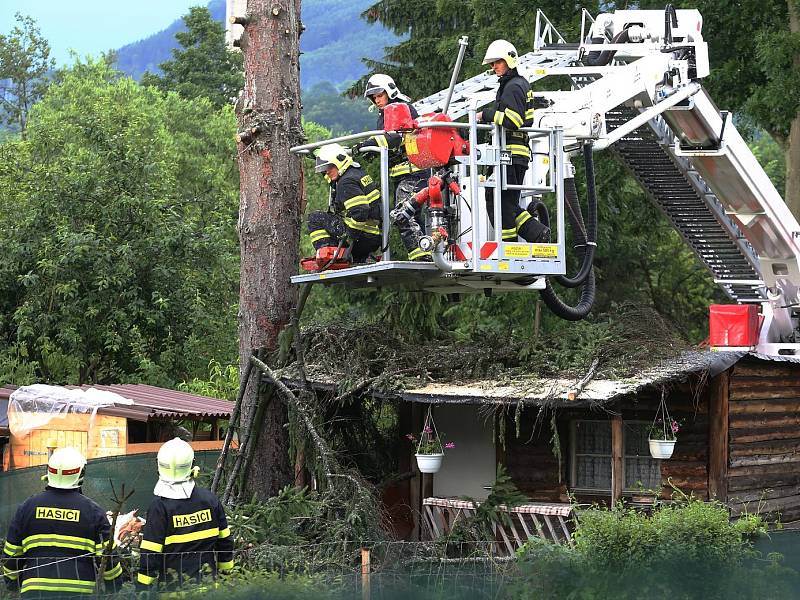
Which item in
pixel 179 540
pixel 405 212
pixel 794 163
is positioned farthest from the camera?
pixel 794 163

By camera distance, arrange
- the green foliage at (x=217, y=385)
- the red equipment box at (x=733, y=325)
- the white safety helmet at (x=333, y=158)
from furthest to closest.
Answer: the green foliage at (x=217, y=385) < the red equipment box at (x=733, y=325) < the white safety helmet at (x=333, y=158)

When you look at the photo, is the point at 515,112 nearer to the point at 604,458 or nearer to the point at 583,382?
the point at 583,382

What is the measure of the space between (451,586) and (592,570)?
868 millimetres

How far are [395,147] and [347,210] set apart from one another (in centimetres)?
80

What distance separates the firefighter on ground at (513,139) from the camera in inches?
416

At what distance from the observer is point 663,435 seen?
12.2m

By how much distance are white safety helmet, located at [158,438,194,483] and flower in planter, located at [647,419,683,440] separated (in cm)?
540

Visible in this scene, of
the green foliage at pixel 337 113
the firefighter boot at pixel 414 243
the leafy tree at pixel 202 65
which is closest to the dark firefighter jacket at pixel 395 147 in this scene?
the firefighter boot at pixel 414 243

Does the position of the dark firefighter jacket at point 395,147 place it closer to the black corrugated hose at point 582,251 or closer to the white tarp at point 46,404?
the black corrugated hose at point 582,251

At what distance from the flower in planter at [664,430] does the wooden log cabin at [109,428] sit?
19.6ft

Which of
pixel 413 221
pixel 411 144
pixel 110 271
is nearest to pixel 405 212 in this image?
pixel 413 221

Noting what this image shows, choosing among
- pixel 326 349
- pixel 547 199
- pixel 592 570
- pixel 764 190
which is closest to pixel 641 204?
pixel 547 199

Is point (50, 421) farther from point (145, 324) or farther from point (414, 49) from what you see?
point (414, 49)

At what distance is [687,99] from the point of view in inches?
503
